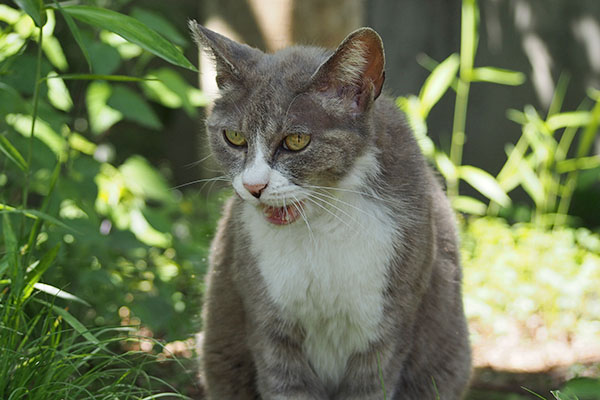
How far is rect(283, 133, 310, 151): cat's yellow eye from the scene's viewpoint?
7.07ft

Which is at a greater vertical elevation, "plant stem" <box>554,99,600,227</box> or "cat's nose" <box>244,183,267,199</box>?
"cat's nose" <box>244,183,267,199</box>

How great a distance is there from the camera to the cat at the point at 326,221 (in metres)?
2.16

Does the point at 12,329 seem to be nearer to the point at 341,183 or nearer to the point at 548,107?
the point at 341,183

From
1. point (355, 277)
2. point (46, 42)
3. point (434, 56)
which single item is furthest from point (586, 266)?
point (46, 42)

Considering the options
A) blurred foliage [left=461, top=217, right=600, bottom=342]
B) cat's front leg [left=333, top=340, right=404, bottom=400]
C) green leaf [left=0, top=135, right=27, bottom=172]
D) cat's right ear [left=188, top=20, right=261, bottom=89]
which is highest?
cat's right ear [left=188, top=20, right=261, bottom=89]

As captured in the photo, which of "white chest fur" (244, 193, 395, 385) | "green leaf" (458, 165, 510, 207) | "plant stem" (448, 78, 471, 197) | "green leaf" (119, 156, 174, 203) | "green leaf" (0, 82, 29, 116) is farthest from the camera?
"plant stem" (448, 78, 471, 197)

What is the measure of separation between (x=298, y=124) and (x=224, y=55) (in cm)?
33

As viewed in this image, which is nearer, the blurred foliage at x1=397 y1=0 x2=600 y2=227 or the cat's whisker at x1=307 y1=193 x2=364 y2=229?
the cat's whisker at x1=307 y1=193 x2=364 y2=229

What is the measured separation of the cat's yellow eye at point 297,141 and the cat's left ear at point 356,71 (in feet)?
0.50

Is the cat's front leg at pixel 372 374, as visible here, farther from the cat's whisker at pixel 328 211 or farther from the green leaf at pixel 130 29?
the green leaf at pixel 130 29

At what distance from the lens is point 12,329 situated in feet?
7.33

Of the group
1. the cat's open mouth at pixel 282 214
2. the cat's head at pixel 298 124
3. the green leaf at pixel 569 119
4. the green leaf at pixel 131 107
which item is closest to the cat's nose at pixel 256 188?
the cat's head at pixel 298 124

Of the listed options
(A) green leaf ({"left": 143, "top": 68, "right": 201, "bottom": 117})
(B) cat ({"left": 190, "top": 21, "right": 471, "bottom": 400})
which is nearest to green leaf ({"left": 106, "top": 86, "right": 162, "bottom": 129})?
(A) green leaf ({"left": 143, "top": 68, "right": 201, "bottom": 117})

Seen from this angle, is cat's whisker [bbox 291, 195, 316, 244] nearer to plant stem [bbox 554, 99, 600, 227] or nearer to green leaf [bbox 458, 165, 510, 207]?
green leaf [bbox 458, 165, 510, 207]
